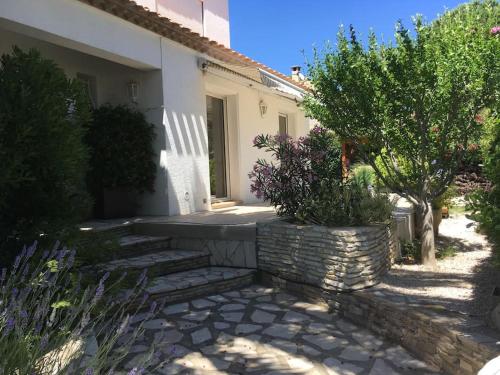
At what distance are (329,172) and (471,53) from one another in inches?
116

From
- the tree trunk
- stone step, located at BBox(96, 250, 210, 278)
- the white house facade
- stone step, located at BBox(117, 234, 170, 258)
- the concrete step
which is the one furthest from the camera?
the concrete step

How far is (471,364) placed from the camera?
427 centimetres

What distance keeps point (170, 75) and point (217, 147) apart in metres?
3.65

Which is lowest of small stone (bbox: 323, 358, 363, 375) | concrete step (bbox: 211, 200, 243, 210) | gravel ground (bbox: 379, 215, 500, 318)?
small stone (bbox: 323, 358, 363, 375)

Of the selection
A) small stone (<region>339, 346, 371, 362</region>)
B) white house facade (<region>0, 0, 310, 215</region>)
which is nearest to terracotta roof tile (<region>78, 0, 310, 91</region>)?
white house facade (<region>0, 0, 310, 215</region>)

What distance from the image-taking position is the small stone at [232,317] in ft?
20.0

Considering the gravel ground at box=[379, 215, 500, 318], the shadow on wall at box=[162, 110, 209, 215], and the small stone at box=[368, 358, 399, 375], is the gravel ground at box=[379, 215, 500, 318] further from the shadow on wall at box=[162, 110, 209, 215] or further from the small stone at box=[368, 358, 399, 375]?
the shadow on wall at box=[162, 110, 209, 215]

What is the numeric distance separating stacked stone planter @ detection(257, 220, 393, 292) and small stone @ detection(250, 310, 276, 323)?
3.15ft

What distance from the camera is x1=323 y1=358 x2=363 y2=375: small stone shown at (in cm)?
464


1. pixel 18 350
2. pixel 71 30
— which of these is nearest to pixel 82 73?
pixel 71 30

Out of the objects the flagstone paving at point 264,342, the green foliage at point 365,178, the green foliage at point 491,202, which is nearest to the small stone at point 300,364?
the flagstone paving at point 264,342

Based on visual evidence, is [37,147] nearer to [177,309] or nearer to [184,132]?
[177,309]

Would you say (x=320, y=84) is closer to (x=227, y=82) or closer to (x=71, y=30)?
(x=71, y=30)

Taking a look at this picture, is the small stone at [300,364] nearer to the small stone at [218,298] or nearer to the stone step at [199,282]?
the small stone at [218,298]
